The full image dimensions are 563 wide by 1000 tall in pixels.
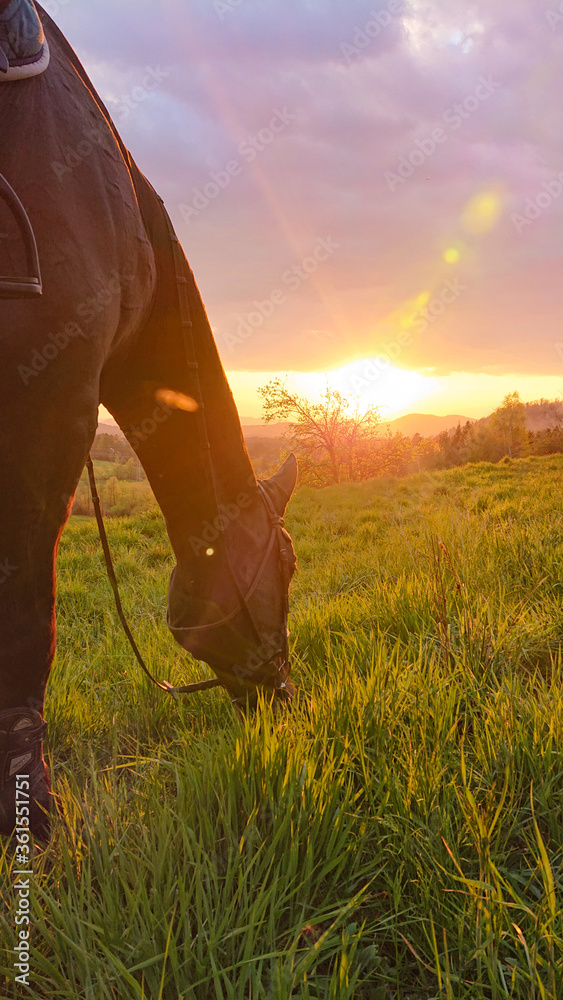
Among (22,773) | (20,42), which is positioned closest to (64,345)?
(20,42)

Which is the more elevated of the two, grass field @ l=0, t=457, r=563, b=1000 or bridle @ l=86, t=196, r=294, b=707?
bridle @ l=86, t=196, r=294, b=707

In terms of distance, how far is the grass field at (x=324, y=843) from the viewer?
45.6 inches

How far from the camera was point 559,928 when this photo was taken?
3.91ft

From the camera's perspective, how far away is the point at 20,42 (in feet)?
4.38

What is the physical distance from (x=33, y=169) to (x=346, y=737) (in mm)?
1900

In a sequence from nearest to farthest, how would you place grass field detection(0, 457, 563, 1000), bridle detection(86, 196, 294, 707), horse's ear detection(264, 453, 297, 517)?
grass field detection(0, 457, 563, 1000) < bridle detection(86, 196, 294, 707) < horse's ear detection(264, 453, 297, 517)
